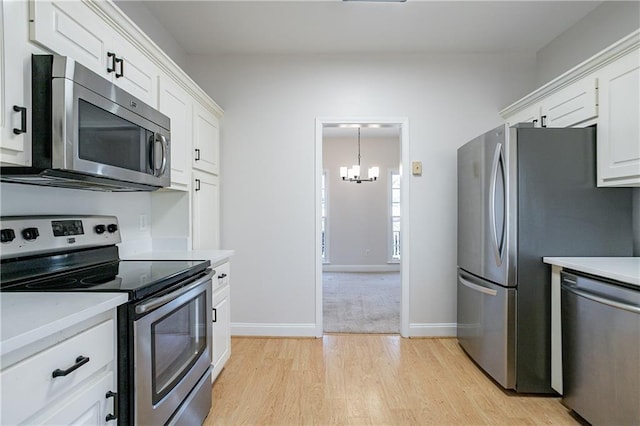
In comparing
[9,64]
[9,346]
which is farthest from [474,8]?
[9,346]

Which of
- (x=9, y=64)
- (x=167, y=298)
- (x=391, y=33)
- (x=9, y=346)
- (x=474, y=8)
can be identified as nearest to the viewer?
(x=9, y=346)

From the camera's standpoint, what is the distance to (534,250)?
7.16 ft

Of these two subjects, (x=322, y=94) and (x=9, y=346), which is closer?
(x=9, y=346)

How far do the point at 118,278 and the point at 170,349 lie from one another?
0.38 meters

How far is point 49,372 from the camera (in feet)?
2.93

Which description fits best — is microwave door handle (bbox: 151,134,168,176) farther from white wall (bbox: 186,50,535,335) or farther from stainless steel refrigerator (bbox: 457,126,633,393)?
stainless steel refrigerator (bbox: 457,126,633,393)

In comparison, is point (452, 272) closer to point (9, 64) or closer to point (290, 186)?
point (290, 186)

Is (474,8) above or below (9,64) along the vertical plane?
above

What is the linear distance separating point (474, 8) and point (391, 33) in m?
0.65

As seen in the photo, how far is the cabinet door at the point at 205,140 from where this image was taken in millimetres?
2625

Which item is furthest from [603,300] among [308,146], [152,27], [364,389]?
[152,27]

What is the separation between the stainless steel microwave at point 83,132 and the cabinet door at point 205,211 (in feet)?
2.53

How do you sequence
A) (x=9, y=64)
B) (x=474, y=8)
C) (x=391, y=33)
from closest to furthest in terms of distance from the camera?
1. (x=9, y=64)
2. (x=474, y=8)
3. (x=391, y=33)

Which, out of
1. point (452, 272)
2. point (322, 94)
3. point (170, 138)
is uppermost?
point (322, 94)
